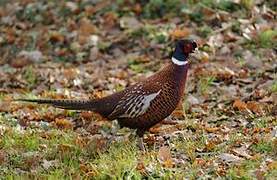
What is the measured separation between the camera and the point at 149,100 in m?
6.41

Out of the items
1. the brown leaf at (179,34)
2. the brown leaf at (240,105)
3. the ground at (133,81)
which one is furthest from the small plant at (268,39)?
the brown leaf at (240,105)

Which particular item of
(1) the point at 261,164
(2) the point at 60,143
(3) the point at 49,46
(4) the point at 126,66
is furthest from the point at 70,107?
(3) the point at 49,46

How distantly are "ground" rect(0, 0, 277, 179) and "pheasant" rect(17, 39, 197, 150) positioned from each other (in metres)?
0.23

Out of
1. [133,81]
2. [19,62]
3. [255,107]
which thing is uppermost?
[255,107]

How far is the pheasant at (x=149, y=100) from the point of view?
252 inches

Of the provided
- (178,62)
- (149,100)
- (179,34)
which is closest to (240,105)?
(178,62)

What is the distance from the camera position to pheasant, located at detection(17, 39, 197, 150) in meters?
6.41

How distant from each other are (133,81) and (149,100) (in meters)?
2.62

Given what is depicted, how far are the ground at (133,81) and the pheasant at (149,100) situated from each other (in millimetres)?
226

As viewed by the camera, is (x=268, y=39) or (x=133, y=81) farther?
(x=268, y=39)

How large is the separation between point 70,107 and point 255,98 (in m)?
2.10

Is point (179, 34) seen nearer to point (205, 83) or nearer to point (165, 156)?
point (205, 83)

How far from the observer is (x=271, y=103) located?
24.7ft

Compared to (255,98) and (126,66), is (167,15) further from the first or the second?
(255,98)
